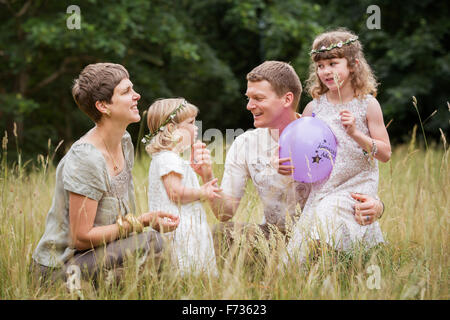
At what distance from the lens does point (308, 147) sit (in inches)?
111

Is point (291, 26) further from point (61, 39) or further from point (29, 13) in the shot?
point (29, 13)

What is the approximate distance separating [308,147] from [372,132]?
465mm

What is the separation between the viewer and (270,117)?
3.08 metres

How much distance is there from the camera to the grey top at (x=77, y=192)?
2.47m

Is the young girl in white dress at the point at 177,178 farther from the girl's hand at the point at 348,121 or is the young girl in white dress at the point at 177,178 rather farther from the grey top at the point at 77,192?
the girl's hand at the point at 348,121

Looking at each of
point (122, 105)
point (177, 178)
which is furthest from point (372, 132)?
point (122, 105)

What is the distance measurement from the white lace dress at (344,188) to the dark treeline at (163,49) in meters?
5.08

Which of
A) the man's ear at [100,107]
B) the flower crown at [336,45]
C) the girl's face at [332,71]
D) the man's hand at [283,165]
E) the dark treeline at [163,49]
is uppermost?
the dark treeline at [163,49]

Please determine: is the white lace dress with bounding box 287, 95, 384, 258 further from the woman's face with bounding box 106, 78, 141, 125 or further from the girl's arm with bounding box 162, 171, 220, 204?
the woman's face with bounding box 106, 78, 141, 125

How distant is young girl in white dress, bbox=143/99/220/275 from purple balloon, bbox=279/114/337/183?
514 millimetres

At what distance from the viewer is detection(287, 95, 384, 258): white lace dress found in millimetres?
2824

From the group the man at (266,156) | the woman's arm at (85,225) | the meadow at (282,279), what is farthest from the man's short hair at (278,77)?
the woman's arm at (85,225)

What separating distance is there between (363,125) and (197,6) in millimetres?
11078

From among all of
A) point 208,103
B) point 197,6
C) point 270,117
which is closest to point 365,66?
point 270,117
